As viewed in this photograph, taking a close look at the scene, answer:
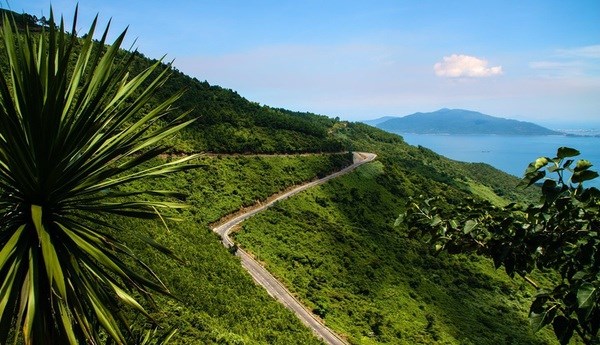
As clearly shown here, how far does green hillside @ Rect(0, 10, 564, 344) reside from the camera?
2278cm

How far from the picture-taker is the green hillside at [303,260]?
2278cm

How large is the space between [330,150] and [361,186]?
42.2 feet

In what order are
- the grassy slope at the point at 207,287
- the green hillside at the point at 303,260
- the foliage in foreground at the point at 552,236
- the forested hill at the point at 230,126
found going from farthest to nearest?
the forested hill at the point at 230,126, the green hillside at the point at 303,260, the grassy slope at the point at 207,287, the foliage in foreground at the point at 552,236

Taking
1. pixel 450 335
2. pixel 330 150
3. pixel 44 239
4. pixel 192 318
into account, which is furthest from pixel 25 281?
pixel 330 150

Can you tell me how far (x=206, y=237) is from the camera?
3088 centimetres

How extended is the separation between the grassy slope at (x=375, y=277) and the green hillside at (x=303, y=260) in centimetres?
14

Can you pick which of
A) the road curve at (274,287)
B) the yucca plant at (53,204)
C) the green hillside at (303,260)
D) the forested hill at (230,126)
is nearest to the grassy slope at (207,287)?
the green hillside at (303,260)

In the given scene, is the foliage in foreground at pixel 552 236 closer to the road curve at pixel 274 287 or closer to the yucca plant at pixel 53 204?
the yucca plant at pixel 53 204

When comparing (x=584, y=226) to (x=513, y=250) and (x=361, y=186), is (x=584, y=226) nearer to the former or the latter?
(x=513, y=250)

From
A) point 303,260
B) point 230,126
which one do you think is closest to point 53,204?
point 303,260

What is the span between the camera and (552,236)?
3402 millimetres

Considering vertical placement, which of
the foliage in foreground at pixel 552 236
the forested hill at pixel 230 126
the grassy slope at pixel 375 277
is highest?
the forested hill at pixel 230 126

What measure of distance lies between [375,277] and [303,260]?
6.84 m

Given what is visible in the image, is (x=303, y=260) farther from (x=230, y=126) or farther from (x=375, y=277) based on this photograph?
(x=230, y=126)
